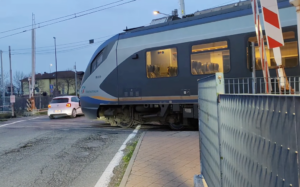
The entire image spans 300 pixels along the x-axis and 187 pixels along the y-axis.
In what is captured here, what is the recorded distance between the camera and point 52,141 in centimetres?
958

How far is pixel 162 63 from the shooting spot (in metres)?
10.7

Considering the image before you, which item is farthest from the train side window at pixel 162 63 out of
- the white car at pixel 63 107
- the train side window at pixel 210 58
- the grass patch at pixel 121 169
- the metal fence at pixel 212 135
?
the white car at pixel 63 107

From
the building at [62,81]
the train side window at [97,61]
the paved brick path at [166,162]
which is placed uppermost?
the building at [62,81]

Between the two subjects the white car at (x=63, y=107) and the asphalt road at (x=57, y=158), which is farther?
the white car at (x=63, y=107)

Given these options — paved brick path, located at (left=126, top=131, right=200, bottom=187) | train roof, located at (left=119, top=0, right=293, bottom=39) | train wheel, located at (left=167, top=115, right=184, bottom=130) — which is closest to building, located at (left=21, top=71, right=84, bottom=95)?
train roof, located at (left=119, top=0, right=293, bottom=39)

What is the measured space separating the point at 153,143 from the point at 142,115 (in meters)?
3.50

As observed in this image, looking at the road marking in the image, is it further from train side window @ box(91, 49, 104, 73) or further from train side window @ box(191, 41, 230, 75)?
train side window @ box(91, 49, 104, 73)

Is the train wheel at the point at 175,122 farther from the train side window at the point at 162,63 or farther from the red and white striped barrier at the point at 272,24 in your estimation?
the red and white striped barrier at the point at 272,24

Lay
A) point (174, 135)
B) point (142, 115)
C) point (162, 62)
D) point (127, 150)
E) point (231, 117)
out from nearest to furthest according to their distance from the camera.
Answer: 1. point (231, 117)
2. point (127, 150)
3. point (174, 135)
4. point (162, 62)
5. point (142, 115)

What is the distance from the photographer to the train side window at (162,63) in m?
10.3

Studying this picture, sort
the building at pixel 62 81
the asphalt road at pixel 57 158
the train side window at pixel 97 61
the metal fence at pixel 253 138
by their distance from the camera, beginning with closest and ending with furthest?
the metal fence at pixel 253 138 < the asphalt road at pixel 57 158 < the train side window at pixel 97 61 < the building at pixel 62 81

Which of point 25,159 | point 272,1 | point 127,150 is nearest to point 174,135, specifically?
point 127,150

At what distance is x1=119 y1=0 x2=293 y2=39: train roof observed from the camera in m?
9.00

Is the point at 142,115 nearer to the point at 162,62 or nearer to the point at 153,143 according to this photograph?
the point at 162,62
